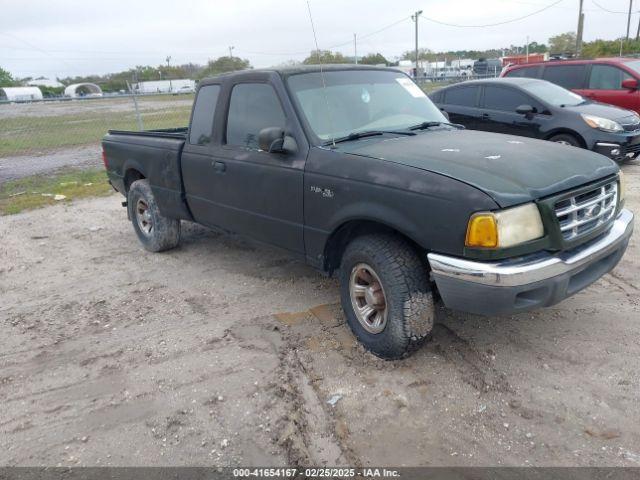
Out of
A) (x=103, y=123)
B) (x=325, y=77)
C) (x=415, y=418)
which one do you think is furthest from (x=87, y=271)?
(x=103, y=123)

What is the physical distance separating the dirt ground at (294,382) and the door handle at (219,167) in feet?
3.69

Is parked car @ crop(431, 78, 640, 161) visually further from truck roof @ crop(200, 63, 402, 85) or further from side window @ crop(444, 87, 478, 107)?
truck roof @ crop(200, 63, 402, 85)

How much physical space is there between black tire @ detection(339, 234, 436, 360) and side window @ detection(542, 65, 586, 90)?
356 inches

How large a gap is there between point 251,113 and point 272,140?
72 cm

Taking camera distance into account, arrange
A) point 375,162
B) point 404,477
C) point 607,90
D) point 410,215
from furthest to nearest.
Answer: point 607,90 → point 375,162 → point 410,215 → point 404,477

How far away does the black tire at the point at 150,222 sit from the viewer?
584 centimetres

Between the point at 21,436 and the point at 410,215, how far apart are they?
2.56 metres

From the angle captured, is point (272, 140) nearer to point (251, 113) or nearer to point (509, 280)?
point (251, 113)

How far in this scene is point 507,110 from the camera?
28.6 feet

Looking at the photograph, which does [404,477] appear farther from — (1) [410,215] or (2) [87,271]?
(2) [87,271]

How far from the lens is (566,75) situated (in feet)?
34.7

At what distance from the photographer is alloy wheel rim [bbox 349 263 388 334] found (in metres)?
3.46

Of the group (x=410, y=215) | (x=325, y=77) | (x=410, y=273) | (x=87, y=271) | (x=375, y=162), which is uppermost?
(x=325, y=77)

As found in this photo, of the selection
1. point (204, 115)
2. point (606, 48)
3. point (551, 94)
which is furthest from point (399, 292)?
point (606, 48)
